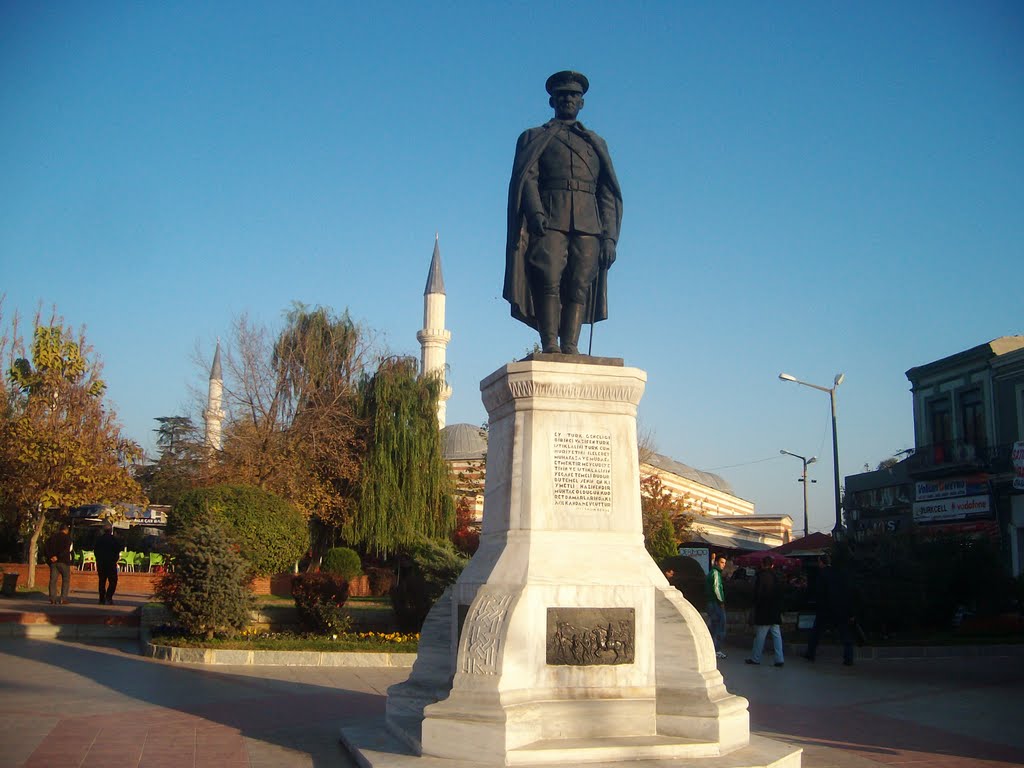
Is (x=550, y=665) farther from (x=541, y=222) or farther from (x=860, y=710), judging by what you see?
(x=860, y=710)

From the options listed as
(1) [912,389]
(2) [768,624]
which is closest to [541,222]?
(2) [768,624]

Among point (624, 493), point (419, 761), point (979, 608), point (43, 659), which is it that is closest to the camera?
point (419, 761)

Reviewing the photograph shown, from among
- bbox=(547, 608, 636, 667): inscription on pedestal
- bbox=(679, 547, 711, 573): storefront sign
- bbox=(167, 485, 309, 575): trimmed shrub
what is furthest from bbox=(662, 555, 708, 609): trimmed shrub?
bbox=(547, 608, 636, 667): inscription on pedestal

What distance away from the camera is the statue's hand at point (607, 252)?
336 inches

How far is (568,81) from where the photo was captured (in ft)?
28.0

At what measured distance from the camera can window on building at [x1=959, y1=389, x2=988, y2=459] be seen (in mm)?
33319

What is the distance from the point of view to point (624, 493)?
7.57 meters

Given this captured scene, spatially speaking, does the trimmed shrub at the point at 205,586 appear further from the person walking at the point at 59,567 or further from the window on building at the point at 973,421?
the window on building at the point at 973,421

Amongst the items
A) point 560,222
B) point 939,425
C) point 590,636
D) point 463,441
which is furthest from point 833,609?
point 463,441

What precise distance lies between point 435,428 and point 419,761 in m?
25.1

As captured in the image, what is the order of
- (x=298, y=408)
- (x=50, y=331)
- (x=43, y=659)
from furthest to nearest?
(x=298, y=408) < (x=50, y=331) < (x=43, y=659)

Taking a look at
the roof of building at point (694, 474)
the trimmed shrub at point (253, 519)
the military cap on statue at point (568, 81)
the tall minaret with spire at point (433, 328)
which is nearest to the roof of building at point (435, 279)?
the tall minaret with spire at point (433, 328)

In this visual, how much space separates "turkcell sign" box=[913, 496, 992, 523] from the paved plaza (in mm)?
20139

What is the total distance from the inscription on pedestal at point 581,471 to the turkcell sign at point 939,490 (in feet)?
99.4
